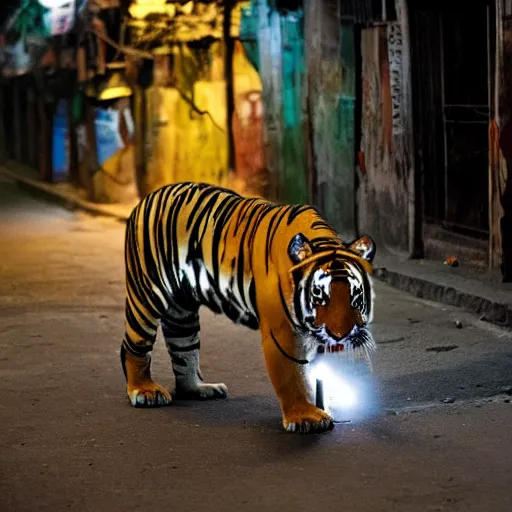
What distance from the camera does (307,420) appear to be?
20.3ft

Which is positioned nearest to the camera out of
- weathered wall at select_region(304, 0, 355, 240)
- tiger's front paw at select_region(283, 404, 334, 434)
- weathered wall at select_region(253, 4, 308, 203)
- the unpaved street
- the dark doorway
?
the unpaved street

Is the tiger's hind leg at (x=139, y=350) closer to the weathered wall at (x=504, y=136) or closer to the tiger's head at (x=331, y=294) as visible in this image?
the tiger's head at (x=331, y=294)

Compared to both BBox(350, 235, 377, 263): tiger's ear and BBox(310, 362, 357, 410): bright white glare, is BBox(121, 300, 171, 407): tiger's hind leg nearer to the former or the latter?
BBox(310, 362, 357, 410): bright white glare

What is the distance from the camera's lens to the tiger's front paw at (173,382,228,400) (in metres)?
7.23

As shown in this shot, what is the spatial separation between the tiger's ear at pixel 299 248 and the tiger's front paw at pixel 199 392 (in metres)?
1.45

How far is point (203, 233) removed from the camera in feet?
22.7

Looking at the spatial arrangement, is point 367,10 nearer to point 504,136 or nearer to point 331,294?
point 504,136

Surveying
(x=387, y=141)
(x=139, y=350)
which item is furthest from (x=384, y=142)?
(x=139, y=350)

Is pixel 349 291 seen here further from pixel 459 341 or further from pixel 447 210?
pixel 447 210

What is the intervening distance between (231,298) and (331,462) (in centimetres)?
128

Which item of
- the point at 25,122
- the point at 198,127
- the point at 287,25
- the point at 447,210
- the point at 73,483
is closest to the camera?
the point at 73,483

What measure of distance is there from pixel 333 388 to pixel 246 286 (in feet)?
3.74

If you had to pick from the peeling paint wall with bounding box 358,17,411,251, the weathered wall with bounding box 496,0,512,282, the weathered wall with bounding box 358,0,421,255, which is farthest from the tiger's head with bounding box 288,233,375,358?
the peeling paint wall with bounding box 358,17,411,251

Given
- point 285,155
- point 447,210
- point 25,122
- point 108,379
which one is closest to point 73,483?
point 108,379
